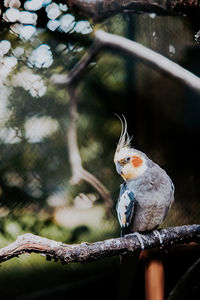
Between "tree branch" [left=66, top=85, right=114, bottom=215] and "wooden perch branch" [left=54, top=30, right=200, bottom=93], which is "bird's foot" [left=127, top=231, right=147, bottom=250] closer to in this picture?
"tree branch" [left=66, top=85, right=114, bottom=215]

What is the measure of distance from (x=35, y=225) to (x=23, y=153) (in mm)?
247

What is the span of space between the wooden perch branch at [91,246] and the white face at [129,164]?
0.22 m

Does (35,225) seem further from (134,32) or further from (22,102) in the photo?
(134,32)

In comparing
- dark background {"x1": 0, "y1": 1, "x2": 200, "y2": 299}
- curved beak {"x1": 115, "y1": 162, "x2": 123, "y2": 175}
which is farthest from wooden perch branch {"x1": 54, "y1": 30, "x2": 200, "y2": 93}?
curved beak {"x1": 115, "y1": 162, "x2": 123, "y2": 175}

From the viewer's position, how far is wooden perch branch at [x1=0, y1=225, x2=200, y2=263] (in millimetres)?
1034

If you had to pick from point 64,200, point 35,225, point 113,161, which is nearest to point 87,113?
point 113,161

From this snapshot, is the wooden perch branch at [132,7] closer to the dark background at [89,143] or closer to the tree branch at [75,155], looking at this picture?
the dark background at [89,143]

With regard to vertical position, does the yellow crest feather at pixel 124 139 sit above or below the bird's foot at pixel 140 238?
above

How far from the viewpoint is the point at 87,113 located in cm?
121

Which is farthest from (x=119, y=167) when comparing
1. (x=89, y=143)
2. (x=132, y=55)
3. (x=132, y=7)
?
(x=132, y=7)

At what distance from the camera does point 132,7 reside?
130 cm

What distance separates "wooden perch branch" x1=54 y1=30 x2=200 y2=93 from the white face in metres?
0.32

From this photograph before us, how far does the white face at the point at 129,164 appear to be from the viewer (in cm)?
122

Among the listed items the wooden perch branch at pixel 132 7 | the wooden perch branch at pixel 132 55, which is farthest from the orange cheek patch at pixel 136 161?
the wooden perch branch at pixel 132 7
